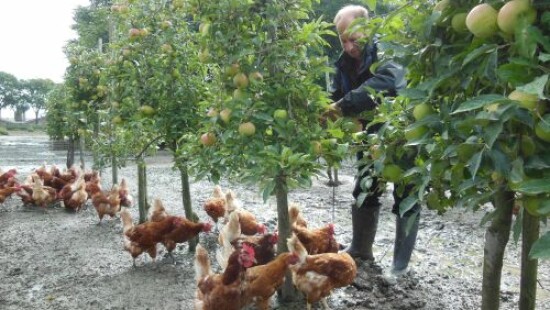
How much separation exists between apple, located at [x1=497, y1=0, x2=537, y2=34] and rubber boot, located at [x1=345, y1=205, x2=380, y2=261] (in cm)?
289

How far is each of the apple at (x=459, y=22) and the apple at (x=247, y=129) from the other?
135 cm

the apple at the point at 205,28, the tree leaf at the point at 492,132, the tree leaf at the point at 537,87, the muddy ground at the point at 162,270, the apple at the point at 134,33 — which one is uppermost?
the apple at the point at 134,33

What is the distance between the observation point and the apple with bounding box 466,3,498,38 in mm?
982

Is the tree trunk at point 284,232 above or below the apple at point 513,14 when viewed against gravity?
below

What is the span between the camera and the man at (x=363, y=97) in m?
3.05

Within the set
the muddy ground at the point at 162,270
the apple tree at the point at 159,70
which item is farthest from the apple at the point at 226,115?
the muddy ground at the point at 162,270

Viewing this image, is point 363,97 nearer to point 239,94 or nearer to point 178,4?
point 239,94

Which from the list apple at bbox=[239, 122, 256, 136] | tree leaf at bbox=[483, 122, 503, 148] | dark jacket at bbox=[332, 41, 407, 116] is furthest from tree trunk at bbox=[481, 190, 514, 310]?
apple at bbox=[239, 122, 256, 136]

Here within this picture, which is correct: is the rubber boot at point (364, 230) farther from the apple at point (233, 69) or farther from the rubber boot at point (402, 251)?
the apple at point (233, 69)

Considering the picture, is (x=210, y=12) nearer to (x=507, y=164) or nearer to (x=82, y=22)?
(x=507, y=164)

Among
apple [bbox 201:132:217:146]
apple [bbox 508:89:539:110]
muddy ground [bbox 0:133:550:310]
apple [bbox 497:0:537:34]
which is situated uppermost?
apple [bbox 497:0:537:34]

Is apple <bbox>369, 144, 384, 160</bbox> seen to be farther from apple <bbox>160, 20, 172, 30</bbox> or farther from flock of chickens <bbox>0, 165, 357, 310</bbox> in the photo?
apple <bbox>160, 20, 172, 30</bbox>

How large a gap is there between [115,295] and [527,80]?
126 inches

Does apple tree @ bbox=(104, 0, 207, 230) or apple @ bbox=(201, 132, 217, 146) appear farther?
apple tree @ bbox=(104, 0, 207, 230)
